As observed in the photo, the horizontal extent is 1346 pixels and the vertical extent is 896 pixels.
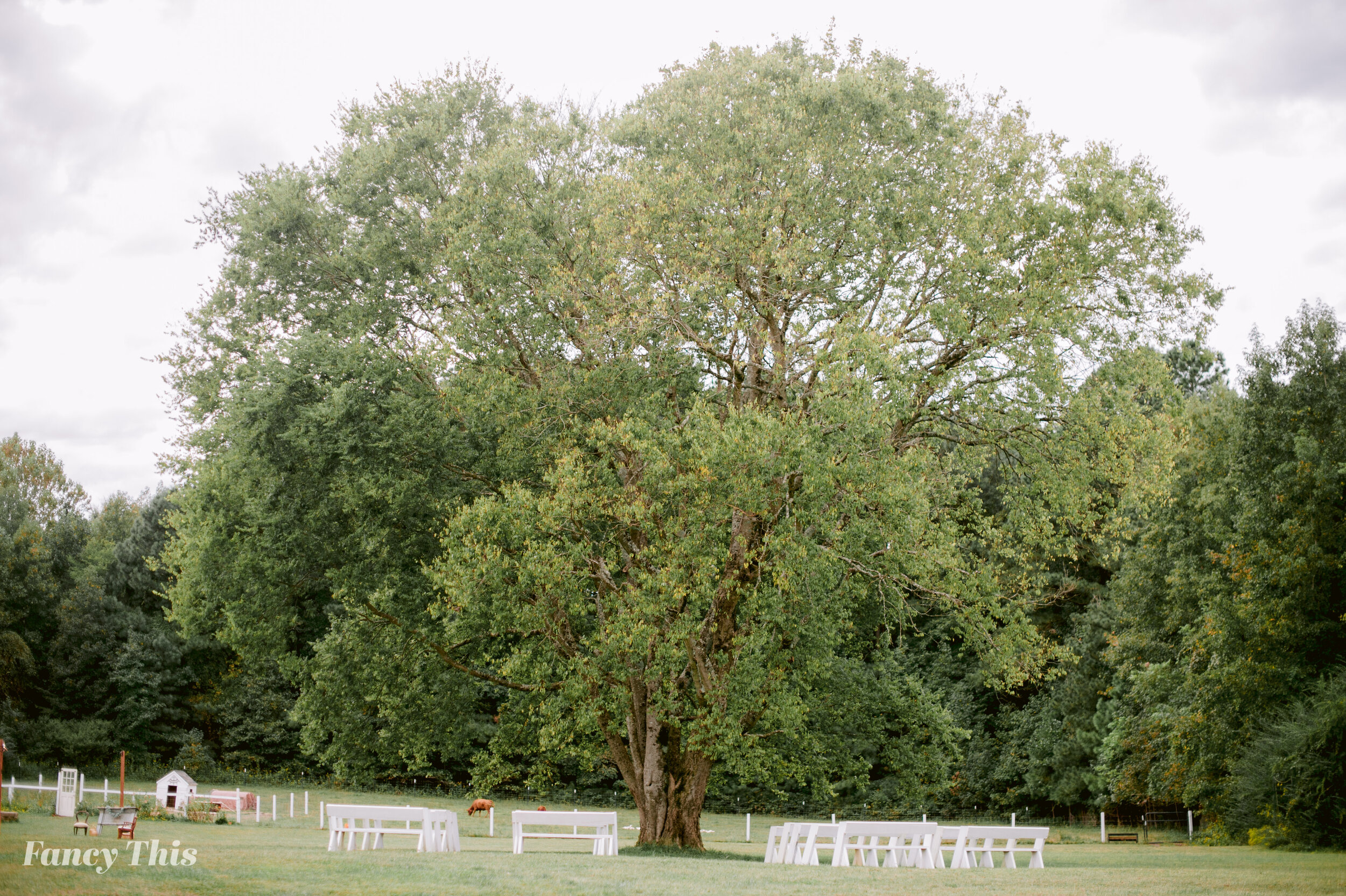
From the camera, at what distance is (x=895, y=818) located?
48469 millimetres

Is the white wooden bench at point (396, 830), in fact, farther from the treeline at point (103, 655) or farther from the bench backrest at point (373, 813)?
Result: the treeline at point (103, 655)

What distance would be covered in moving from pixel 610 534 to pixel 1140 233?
10.4 meters

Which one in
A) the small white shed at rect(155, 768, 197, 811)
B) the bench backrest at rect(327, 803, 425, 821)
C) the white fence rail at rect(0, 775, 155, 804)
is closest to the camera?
the bench backrest at rect(327, 803, 425, 821)

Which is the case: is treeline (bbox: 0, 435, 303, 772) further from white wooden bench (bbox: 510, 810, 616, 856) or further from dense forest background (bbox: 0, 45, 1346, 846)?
white wooden bench (bbox: 510, 810, 616, 856)

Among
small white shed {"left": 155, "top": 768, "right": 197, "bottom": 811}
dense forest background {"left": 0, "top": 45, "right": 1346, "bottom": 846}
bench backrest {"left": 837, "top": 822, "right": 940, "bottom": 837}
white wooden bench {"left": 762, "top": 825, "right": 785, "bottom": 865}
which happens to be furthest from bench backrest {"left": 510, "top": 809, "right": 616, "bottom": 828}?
small white shed {"left": 155, "top": 768, "right": 197, "bottom": 811}

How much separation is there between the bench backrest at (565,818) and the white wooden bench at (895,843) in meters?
3.78

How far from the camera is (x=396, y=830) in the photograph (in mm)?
15727

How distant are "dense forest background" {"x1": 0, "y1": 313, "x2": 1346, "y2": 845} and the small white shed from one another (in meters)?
3.46

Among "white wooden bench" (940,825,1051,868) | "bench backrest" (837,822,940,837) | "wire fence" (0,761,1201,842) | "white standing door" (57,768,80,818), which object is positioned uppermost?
"bench backrest" (837,822,940,837)

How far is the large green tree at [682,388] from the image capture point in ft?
54.5

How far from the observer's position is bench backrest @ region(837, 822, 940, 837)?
15016 mm

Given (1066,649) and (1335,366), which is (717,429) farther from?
(1335,366)

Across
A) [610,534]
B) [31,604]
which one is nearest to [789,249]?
[610,534]

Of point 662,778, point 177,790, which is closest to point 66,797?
point 177,790
